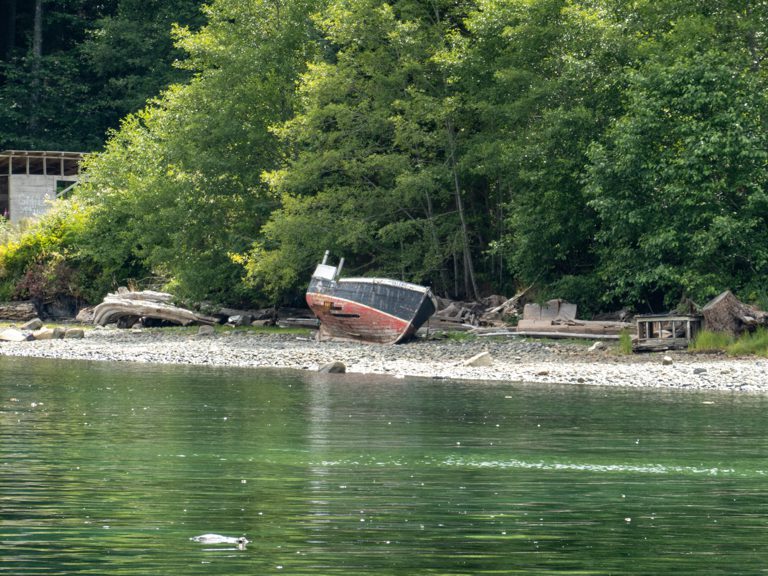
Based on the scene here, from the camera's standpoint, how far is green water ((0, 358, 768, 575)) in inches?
408

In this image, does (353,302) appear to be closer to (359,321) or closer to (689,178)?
(359,321)

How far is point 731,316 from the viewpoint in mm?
33000

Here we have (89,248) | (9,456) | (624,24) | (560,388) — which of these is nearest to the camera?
(9,456)

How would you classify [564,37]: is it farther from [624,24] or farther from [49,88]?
[49,88]

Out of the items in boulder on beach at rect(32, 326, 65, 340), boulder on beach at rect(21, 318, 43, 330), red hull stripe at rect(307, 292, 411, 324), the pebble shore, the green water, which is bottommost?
the green water

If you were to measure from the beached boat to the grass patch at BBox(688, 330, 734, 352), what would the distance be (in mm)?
9560

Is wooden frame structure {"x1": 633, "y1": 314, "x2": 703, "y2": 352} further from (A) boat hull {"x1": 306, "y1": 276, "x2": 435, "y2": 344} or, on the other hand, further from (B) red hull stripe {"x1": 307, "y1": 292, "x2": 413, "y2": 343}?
(B) red hull stripe {"x1": 307, "y1": 292, "x2": 413, "y2": 343}

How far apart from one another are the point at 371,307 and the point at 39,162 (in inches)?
1254

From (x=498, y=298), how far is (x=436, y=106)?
6649mm

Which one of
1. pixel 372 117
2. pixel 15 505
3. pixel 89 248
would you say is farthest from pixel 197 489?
pixel 89 248

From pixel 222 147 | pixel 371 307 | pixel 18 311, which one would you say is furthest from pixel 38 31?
pixel 371 307

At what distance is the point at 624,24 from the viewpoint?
A: 37906 mm

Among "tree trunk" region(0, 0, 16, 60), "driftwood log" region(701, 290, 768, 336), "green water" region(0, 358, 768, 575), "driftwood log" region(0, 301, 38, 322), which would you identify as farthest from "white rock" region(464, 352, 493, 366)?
"tree trunk" region(0, 0, 16, 60)

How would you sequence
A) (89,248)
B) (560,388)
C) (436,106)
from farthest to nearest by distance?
(89,248), (436,106), (560,388)
